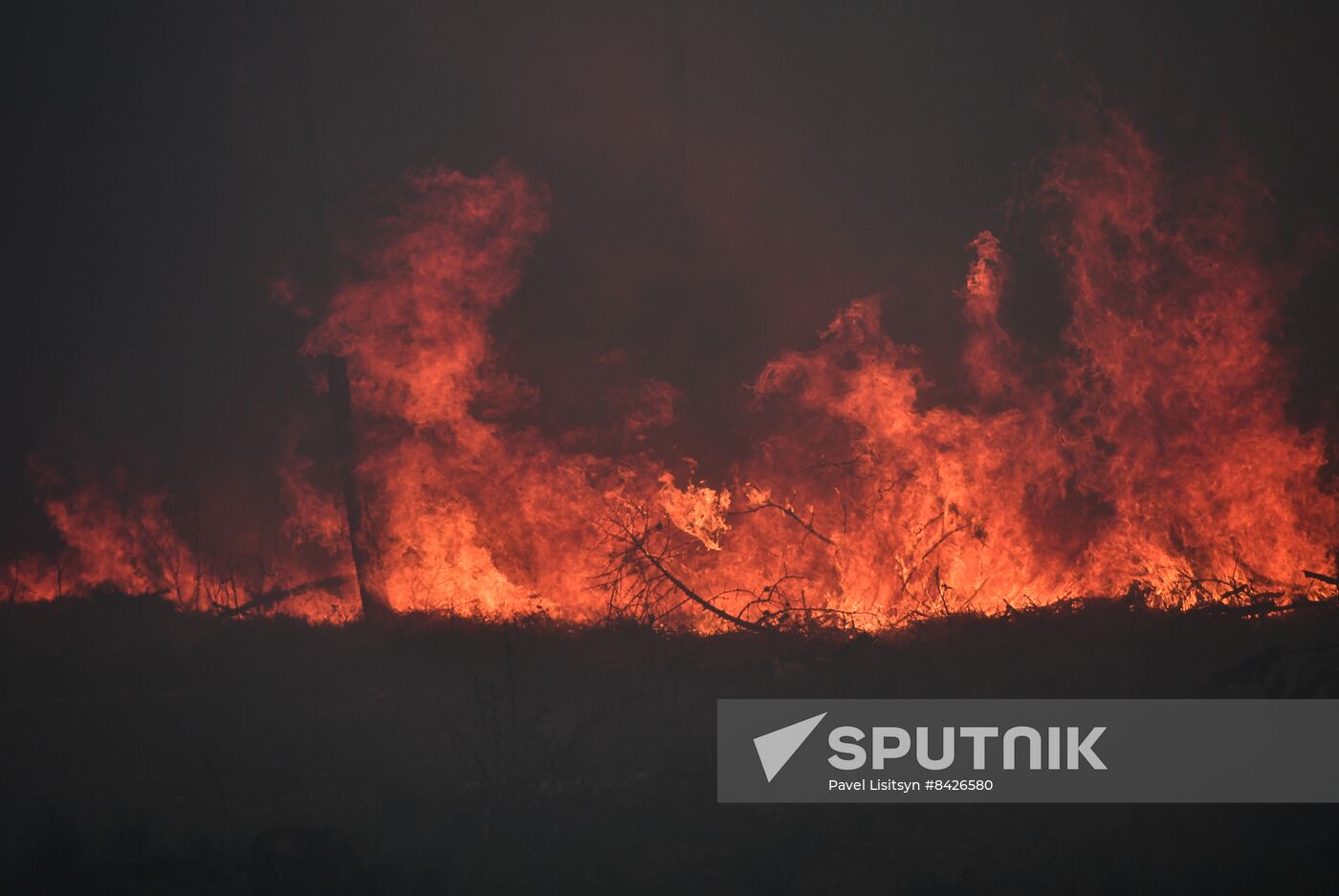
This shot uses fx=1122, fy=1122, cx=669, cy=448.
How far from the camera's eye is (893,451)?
46.1 feet

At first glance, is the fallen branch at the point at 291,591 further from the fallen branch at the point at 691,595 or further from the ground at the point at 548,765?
the fallen branch at the point at 691,595

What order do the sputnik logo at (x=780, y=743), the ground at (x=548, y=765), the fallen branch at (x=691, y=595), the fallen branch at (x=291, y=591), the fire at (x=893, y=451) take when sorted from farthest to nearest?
the fallen branch at (x=291, y=591) → the fire at (x=893, y=451) → the fallen branch at (x=691, y=595) → the sputnik logo at (x=780, y=743) → the ground at (x=548, y=765)

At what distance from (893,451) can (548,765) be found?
6.36m

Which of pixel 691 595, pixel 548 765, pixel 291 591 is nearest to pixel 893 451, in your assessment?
pixel 691 595

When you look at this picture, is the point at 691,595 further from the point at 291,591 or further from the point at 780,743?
the point at 291,591

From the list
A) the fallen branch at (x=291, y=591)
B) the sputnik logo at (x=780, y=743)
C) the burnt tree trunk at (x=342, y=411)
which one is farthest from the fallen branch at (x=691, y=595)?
the fallen branch at (x=291, y=591)

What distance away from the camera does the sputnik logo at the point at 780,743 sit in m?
9.30

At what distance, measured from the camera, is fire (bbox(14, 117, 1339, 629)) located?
44.3ft

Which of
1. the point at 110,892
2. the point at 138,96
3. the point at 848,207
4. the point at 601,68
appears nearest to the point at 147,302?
the point at 138,96

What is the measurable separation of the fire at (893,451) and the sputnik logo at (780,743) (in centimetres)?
285

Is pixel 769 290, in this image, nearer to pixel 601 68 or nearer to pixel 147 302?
pixel 601 68

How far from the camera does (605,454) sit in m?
15.5

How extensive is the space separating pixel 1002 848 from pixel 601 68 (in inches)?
477

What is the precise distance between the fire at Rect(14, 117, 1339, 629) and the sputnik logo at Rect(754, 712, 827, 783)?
2850 mm
